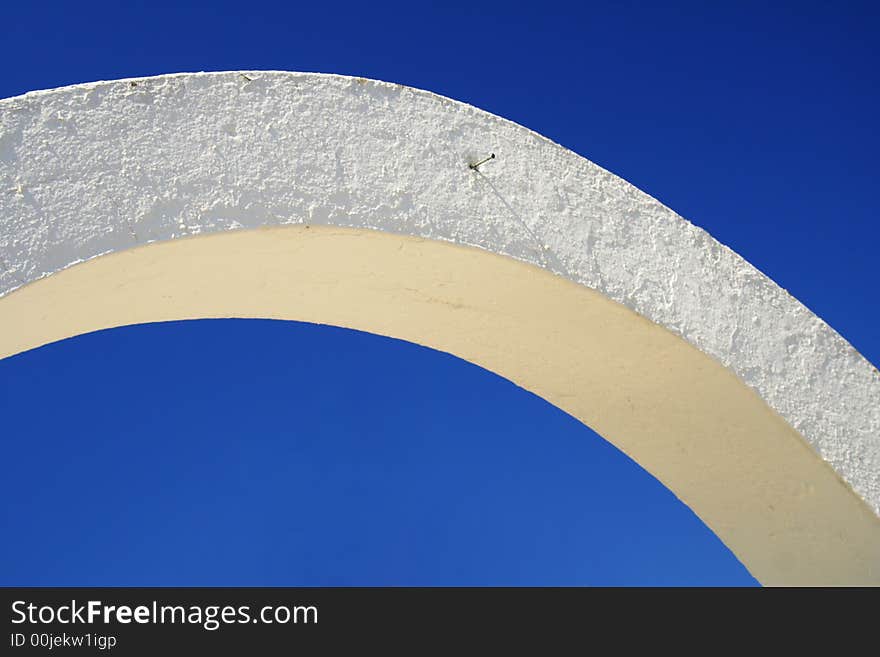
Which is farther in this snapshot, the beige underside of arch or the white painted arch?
the beige underside of arch

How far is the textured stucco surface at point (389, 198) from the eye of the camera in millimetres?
2764

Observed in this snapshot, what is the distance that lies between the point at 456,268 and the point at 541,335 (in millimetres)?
472

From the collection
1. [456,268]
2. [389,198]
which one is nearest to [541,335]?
[456,268]

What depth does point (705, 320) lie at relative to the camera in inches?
132

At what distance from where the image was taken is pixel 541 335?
11.5 ft

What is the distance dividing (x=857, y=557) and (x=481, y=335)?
1516mm

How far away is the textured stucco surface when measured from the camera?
9.07 ft

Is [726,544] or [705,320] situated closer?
[705,320]

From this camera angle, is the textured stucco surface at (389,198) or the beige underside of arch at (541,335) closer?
the textured stucco surface at (389,198)

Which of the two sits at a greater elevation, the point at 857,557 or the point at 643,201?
the point at 643,201

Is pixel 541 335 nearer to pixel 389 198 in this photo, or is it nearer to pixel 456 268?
pixel 456 268
